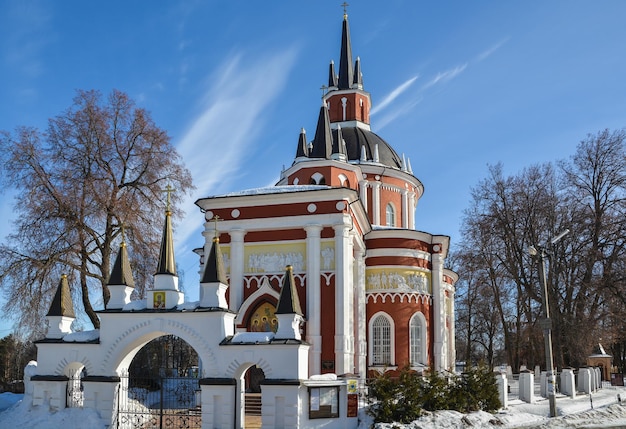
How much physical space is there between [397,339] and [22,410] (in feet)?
52.6

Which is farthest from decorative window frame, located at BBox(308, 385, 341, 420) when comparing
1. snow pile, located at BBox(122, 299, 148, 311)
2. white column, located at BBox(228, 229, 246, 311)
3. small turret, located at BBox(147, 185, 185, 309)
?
white column, located at BBox(228, 229, 246, 311)

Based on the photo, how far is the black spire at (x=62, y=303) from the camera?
1884 cm

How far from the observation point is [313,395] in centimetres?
1683

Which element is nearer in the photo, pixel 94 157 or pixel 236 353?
pixel 236 353

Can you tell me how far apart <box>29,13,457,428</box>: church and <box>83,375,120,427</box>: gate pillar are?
0.11ft

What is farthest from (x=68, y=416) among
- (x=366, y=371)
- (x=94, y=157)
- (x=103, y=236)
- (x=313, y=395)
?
(x=366, y=371)

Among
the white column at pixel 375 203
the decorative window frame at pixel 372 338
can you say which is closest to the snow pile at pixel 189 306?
the decorative window frame at pixel 372 338

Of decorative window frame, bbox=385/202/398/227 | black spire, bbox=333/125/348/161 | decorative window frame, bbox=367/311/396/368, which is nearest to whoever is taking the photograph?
decorative window frame, bbox=367/311/396/368

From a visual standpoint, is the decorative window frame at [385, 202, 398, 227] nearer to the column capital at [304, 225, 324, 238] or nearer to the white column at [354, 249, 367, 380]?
the white column at [354, 249, 367, 380]

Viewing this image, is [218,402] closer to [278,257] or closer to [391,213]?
[278,257]

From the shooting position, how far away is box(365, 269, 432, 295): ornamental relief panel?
29562 millimetres

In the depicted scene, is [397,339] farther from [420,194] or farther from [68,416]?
[68,416]

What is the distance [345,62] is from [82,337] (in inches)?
1038

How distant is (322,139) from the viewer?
30719mm
